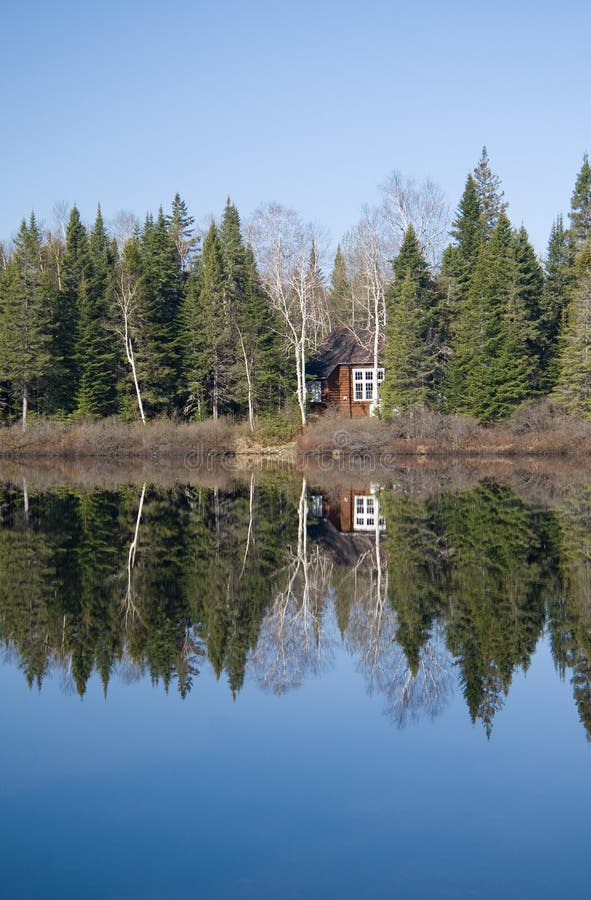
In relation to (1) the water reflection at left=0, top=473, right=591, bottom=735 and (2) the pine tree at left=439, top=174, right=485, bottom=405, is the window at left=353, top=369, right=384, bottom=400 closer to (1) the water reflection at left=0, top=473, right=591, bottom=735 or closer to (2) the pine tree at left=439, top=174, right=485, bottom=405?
(2) the pine tree at left=439, top=174, right=485, bottom=405

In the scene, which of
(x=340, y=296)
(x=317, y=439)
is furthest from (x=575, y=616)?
(x=340, y=296)

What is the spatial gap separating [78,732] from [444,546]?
11.0m

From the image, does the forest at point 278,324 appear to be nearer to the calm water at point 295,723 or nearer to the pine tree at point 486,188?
the pine tree at point 486,188

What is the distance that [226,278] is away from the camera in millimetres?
59844

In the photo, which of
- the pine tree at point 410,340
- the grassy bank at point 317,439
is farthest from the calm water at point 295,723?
the pine tree at point 410,340

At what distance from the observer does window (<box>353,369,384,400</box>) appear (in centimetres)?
6109

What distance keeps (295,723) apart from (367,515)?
1585cm

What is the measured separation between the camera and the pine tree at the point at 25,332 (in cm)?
5378

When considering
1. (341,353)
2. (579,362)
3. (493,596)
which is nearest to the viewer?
(493,596)

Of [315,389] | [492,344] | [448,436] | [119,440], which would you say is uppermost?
[492,344]

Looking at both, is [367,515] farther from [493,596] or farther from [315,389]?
[315,389]

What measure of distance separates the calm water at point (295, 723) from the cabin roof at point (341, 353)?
43.1 metres

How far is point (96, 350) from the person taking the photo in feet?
186

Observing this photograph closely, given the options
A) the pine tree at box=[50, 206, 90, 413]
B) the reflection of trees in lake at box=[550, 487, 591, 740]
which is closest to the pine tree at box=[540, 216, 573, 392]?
the pine tree at box=[50, 206, 90, 413]
